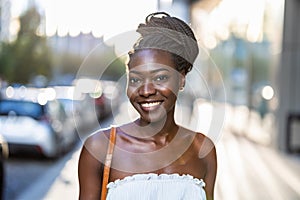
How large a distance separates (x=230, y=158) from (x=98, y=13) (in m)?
9.50

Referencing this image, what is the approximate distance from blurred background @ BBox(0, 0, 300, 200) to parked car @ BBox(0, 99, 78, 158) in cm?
2

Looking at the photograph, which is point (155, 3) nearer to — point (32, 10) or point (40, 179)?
point (40, 179)

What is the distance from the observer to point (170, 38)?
1825 mm

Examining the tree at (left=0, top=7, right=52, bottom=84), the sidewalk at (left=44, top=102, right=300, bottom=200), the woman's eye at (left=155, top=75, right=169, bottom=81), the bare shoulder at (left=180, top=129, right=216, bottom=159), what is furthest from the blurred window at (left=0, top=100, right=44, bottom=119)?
the tree at (left=0, top=7, right=52, bottom=84)

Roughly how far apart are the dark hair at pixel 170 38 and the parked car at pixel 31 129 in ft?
29.0

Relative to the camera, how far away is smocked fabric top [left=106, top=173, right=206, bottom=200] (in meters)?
1.80

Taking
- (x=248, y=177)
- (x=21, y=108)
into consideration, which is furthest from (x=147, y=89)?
(x=21, y=108)

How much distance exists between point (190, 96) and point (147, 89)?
1.45 ft

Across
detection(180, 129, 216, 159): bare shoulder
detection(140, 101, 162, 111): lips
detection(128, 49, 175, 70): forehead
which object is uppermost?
detection(128, 49, 175, 70): forehead

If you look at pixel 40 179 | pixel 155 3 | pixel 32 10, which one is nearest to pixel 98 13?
pixel 155 3

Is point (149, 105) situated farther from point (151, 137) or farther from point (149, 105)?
point (151, 137)

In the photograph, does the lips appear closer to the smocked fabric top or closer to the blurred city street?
the smocked fabric top

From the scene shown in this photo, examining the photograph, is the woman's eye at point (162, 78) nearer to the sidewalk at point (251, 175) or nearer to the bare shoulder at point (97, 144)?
the bare shoulder at point (97, 144)

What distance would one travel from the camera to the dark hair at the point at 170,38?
5.95 feet
